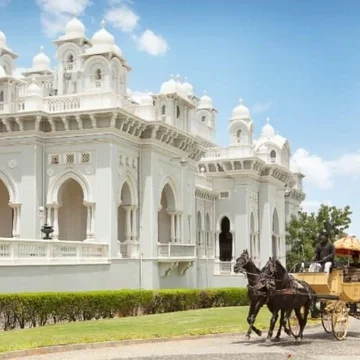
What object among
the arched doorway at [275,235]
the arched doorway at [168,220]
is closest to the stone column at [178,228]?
the arched doorway at [168,220]

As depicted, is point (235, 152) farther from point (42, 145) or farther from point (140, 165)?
point (42, 145)

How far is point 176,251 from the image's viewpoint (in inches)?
1283

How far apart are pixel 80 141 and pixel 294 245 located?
1064 inches

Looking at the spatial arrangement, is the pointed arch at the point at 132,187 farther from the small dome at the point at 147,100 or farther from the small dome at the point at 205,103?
the small dome at the point at 205,103

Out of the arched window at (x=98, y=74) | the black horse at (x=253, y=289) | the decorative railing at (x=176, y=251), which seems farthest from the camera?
the decorative railing at (x=176, y=251)

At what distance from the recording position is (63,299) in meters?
21.1

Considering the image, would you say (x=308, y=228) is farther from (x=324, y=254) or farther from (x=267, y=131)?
(x=324, y=254)

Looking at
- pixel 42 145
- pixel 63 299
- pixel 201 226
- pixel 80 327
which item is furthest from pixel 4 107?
pixel 201 226

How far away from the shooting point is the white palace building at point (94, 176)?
89.2 ft

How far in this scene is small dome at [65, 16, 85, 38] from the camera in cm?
3378

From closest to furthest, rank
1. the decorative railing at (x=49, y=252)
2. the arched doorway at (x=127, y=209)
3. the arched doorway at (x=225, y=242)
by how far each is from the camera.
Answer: the decorative railing at (x=49, y=252) < the arched doorway at (x=127, y=209) < the arched doorway at (x=225, y=242)

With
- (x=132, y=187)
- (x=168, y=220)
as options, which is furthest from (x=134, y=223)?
(x=168, y=220)

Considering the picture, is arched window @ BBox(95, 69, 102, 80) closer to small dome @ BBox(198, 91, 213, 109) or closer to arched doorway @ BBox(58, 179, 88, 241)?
arched doorway @ BBox(58, 179, 88, 241)

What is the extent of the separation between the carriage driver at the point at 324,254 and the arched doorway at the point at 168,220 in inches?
692
